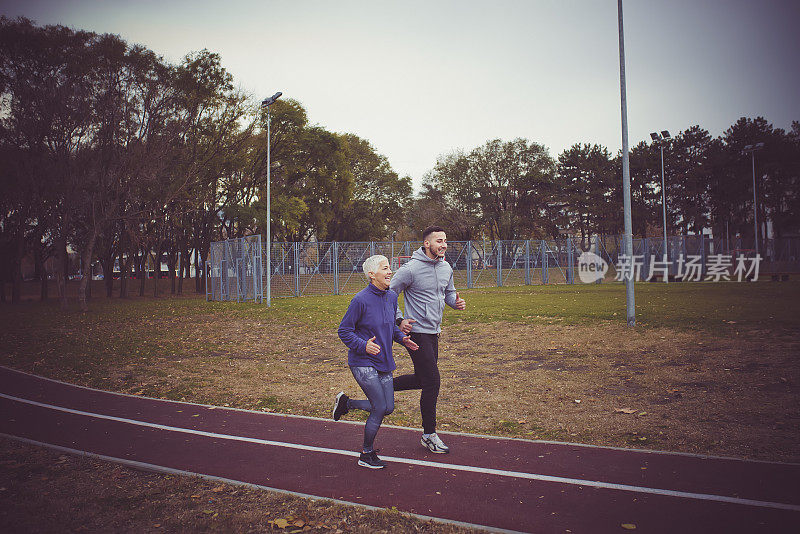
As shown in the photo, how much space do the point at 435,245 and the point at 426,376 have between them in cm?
128

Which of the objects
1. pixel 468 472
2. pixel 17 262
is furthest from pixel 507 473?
pixel 17 262

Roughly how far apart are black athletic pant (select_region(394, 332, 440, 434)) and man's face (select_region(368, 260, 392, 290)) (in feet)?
2.34

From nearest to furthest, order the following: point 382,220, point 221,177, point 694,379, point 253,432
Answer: point 253,432 < point 694,379 < point 221,177 < point 382,220

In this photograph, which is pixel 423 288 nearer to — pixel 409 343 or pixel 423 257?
pixel 423 257

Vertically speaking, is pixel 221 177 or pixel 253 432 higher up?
pixel 221 177

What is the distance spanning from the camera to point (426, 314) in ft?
17.6

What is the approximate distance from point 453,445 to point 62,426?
4.82 metres

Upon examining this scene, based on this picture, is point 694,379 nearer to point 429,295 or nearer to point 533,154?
point 429,295

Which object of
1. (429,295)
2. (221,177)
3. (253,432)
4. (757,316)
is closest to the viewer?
(429,295)

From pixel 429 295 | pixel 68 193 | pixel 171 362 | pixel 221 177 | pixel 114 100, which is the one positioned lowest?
pixel 171 362

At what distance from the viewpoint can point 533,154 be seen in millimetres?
60156

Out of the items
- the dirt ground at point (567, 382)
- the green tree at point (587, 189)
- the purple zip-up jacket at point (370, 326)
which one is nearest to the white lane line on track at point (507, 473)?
the purple zip-up jacket at point (370, 326)

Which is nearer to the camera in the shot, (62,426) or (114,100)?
(62,426)

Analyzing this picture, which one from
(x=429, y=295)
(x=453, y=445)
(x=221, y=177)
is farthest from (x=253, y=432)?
(x=221, y=177)
